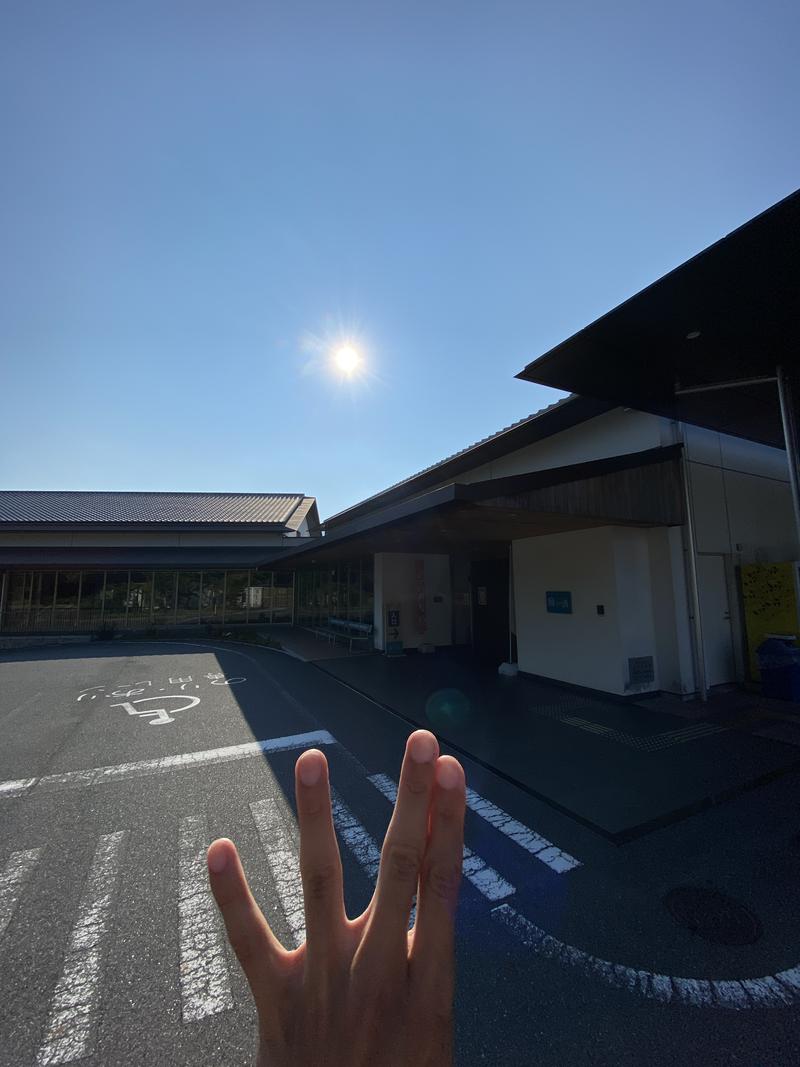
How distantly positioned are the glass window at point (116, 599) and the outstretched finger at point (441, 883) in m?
23.2

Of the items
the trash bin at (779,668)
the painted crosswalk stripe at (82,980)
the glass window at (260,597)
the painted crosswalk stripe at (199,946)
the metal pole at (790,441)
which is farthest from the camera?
the glass window at (260,597)

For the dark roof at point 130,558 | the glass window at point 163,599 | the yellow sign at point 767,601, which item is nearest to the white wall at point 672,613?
the yellow sign at point 767,601

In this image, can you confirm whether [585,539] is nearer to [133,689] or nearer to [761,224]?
[761,224]

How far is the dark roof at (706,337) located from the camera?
432 centimetres

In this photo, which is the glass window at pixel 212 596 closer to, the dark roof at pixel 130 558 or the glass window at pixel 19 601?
the dark roof at pixel 130 558

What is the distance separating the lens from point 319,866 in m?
0.88

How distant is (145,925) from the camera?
9.42 feet

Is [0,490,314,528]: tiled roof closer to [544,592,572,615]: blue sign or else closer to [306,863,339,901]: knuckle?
[544,592,572,615]: blue sign

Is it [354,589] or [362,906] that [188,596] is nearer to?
[354,589]

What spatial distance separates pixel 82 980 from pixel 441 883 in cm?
303

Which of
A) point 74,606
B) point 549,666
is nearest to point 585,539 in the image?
point 549,666

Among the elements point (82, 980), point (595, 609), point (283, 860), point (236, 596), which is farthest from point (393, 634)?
point (236, 596)

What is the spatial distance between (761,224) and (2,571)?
26.3m

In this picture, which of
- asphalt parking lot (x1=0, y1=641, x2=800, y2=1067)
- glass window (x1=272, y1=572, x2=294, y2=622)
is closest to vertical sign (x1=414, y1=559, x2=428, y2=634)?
asphalt parking lot (x1=0, y1=641, x2=800, y2=1067)
